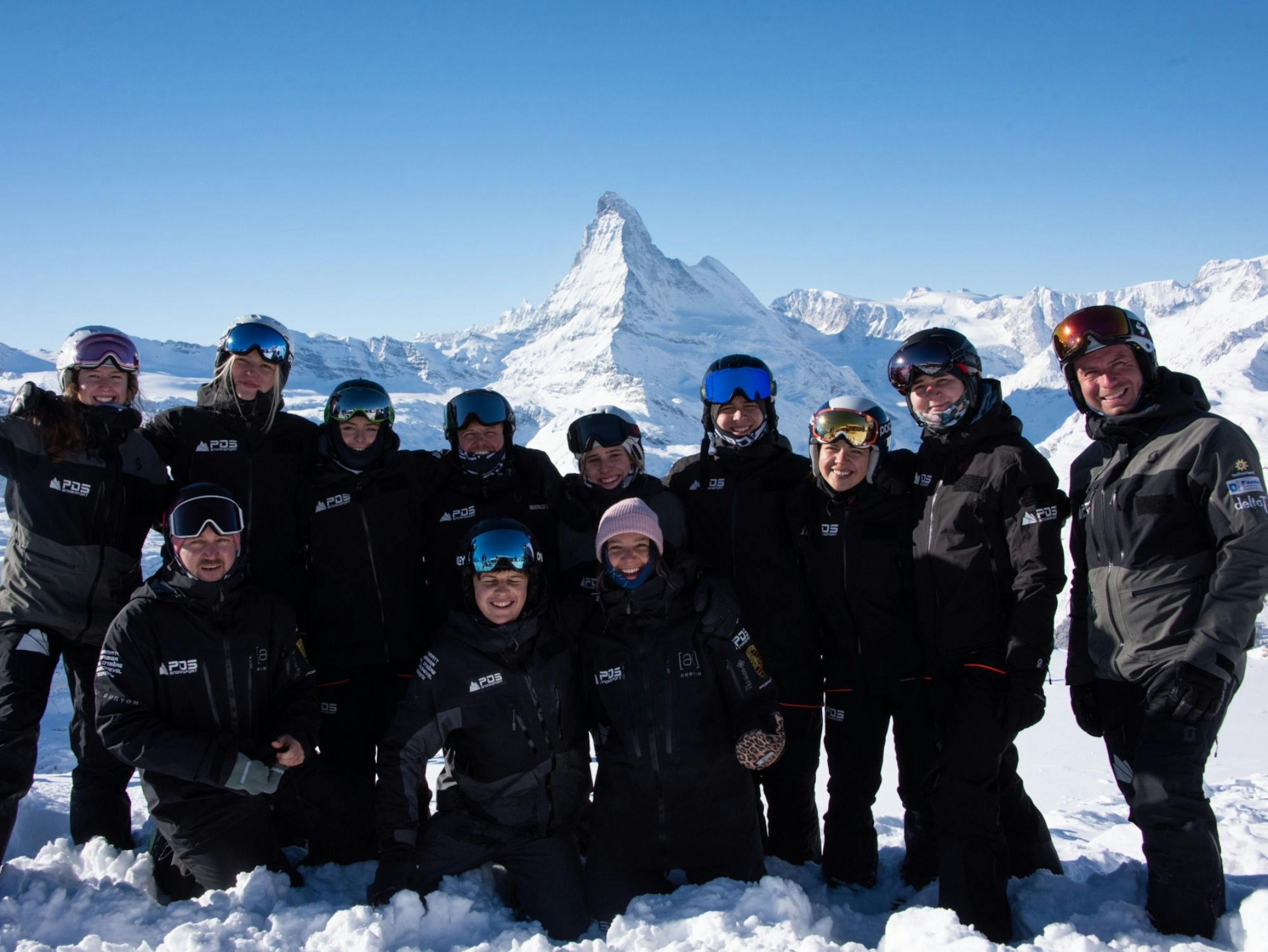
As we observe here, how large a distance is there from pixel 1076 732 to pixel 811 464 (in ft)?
201

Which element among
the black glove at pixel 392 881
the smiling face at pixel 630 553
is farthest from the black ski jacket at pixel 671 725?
the black glove at pixel 392 881

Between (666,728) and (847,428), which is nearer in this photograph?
(666,728)

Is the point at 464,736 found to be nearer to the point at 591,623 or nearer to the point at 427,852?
the point at 427,852

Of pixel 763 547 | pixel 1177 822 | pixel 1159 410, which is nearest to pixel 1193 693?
pixel 1177 822

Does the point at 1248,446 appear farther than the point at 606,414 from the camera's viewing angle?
No

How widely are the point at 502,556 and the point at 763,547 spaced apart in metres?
1.98

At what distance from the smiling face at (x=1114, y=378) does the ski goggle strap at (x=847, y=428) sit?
134 cm

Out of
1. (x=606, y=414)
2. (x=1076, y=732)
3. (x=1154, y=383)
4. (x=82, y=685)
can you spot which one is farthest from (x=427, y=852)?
(x=1076, y=732)

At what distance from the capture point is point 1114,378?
4891 millimetres

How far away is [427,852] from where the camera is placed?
5156mm

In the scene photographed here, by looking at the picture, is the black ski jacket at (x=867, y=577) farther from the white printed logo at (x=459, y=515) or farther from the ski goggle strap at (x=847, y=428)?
the white printed logo at (x=459, y=515)

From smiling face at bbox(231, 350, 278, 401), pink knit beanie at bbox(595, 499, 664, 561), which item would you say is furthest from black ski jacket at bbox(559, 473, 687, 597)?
smiling face at bbox(231, 350, 278, 401)

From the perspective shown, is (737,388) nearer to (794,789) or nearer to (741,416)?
(741,416)

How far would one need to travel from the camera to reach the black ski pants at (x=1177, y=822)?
4.34 m
